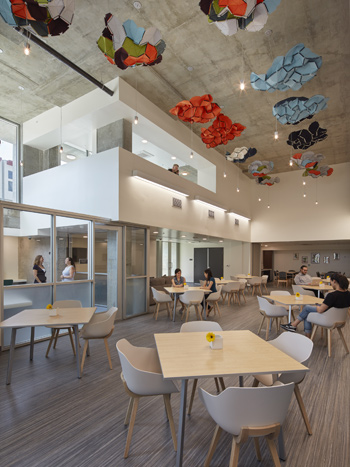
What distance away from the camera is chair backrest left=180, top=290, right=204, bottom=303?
682 cm

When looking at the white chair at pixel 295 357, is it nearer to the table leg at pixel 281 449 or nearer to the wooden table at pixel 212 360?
the wooden table at pixel 212 360

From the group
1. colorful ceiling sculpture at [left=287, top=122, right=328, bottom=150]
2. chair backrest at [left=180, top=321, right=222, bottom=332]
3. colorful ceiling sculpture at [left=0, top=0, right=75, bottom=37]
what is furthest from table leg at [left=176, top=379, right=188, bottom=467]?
colorful ceiling sculpture at [left=287, top=122, right=328, bottom=150]

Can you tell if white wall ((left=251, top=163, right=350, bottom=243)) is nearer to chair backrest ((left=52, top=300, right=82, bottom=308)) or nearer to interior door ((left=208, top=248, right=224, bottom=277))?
interior door ((left=208, top=248, right=224, bottom=277))

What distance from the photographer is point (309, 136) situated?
7.03m

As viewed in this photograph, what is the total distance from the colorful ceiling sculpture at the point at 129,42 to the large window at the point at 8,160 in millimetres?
6877

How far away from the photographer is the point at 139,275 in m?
7.96

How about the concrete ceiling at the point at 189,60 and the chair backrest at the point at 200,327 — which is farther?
the concrete ceiling at the point at 189,60

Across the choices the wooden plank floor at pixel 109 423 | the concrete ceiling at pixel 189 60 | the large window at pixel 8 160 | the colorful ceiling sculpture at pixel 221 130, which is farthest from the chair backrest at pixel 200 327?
the large window at pixel 8 160

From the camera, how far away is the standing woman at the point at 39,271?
5.56 m

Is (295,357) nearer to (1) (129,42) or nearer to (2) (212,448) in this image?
(2) (212,448)

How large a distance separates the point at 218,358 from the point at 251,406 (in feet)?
2.08

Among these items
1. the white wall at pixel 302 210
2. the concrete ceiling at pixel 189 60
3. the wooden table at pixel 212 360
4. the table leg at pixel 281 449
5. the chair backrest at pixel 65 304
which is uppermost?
the concrete ceiling at pixel 189 60

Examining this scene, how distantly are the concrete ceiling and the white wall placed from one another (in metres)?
4.90

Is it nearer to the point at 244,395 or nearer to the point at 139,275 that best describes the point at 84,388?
the point at 244,395
